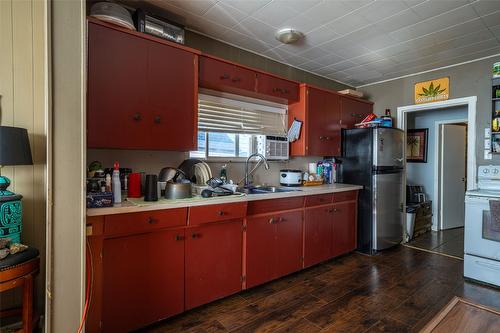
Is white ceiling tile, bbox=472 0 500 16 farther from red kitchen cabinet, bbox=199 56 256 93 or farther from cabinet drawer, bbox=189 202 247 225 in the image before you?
cabinet drawer, bbox=189 202 247 225

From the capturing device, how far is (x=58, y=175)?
1.33 metres

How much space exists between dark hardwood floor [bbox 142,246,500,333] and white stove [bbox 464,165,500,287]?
0.13 m

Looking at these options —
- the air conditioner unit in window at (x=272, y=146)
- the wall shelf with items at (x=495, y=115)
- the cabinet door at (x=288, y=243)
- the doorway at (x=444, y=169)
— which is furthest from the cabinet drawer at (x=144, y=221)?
the doorway at (x=444, y=169)

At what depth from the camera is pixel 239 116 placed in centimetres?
293

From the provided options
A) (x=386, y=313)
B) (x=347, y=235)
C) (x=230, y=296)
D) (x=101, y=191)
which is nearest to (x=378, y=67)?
(x=347, y=235)

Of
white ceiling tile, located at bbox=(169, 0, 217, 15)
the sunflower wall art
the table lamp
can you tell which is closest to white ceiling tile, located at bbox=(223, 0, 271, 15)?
white ceiling tile, located at bbox=(169, 0, 217, 15)

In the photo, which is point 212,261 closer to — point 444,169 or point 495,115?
point 495,115

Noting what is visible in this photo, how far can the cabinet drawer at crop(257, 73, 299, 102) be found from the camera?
2.79m

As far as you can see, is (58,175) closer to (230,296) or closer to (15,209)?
(15,209)

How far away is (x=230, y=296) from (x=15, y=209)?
5.55 feet

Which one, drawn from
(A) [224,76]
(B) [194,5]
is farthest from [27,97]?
(A) [224,76]

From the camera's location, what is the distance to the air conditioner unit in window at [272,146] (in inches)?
119

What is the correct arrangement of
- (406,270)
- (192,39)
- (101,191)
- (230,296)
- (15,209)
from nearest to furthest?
(15,209), (101,191), (230,296), (192,39), (406,270)

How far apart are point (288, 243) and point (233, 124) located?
1382mm
